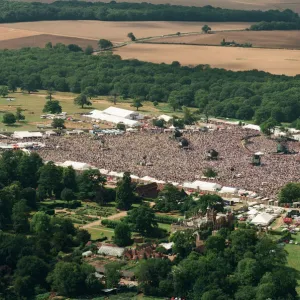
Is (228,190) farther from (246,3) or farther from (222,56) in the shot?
(246,3)

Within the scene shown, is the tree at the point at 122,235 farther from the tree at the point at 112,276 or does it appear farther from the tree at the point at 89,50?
the tree at the point at 89,50

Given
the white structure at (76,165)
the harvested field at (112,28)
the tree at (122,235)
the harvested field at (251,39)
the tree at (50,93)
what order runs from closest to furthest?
the tree at (122,235)
the white structure at (76,165)
the tree at (50,93)
the harvested field at (251,39)
the harvested field at (112,28)

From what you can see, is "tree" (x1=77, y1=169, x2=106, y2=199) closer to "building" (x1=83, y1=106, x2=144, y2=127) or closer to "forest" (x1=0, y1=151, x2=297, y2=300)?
"forest" (x1=0, y1=151, x2=297, y2=300)

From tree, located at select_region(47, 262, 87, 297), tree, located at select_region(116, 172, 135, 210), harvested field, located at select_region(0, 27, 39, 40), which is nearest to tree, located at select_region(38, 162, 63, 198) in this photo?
tree, located at select_region(116, 172, 135, 210)

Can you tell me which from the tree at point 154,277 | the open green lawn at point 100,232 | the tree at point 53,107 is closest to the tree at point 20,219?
the open green lawn at point 100,232

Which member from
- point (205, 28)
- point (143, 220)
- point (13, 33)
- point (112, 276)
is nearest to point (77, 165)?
point (143, 220)

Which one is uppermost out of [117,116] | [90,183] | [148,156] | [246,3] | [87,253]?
[90,183]
